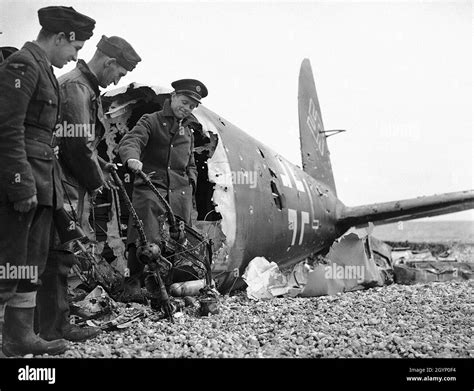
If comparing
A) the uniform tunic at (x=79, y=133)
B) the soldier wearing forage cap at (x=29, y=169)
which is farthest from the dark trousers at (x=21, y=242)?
the uniform tunic at (x=79, y=133)

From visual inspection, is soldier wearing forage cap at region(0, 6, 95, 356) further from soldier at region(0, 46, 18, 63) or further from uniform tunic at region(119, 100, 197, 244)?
uniform tunic at region(119, 100, 197, 244)

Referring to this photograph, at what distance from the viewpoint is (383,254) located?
8.64 meters

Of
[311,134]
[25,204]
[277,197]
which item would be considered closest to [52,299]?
[25,204]

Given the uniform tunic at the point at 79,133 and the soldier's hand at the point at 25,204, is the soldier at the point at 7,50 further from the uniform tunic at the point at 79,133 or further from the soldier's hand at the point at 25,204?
the soldier's hand at the point at 25,204

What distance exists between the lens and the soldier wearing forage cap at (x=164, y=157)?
14.8 ft

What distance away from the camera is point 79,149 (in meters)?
3.47

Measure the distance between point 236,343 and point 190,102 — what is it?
2084 mm

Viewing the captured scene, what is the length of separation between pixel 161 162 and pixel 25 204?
1.90 meters

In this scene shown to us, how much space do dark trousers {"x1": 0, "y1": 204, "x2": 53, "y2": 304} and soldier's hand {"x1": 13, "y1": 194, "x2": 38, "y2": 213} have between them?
0.06m

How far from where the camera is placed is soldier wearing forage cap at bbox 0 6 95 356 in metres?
2.92

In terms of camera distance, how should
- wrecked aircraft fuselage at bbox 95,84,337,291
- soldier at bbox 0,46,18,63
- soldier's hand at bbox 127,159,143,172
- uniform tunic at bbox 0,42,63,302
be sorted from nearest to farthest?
uniform tunic at bbox 0,42,63,302, soldier at bbox 0,46,18,63, soldier's hand at bbox 127,159,143,172, wrecked aircraft fuselage at bbox 95,84,337,291

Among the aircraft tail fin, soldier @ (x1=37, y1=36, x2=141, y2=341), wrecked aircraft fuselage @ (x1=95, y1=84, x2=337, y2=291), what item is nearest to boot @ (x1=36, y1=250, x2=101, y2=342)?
soldier @ (x1=37, y1=36, x2=141, y2=341)

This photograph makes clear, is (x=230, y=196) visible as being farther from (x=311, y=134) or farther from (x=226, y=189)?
(x=311, y=134)
